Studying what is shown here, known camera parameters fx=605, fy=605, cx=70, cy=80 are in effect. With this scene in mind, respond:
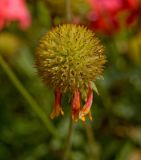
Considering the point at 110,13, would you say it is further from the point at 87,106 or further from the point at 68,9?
the point at 87,106

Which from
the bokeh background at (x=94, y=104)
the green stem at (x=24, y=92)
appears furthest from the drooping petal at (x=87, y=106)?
the bokeh background at (x=94, y=104)

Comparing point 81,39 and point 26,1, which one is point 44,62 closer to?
point 81,39

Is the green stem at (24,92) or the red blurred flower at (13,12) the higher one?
the red blurred flower at (13,12)

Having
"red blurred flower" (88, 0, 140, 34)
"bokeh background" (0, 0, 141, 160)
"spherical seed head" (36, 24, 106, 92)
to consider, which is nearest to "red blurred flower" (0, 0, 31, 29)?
"bokeh background" (0, 0, 141, 160)

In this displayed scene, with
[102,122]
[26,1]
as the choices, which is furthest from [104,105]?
[26,1]

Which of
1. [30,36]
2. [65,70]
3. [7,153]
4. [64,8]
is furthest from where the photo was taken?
[30,36]

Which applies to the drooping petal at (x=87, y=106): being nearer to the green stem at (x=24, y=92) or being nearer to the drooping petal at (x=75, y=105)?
the drooping petal at (x=75, y=105)
